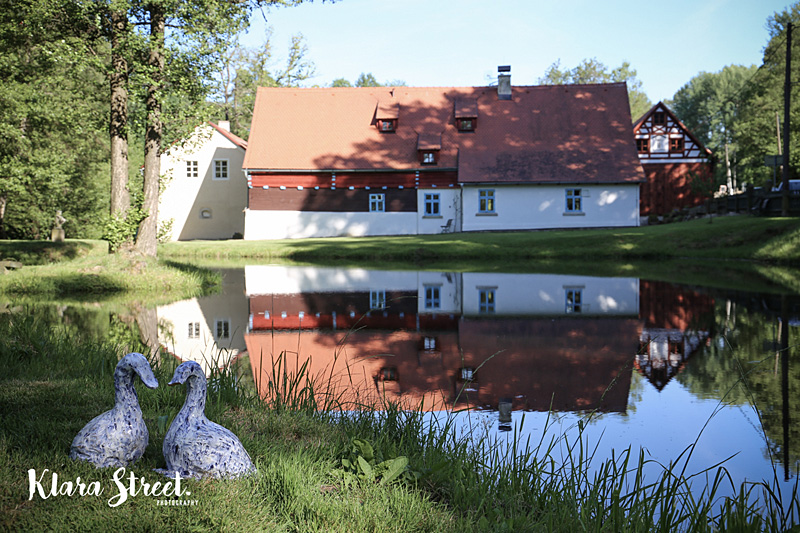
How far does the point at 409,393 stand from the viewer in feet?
20.8

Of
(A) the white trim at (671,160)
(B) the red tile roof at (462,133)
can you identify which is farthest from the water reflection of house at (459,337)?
(A) the white trim at (671,160)

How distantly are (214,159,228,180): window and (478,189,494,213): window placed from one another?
14319mm

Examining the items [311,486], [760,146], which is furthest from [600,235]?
[760,146]

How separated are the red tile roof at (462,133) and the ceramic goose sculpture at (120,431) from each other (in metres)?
31.2

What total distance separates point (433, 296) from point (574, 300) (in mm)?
2715

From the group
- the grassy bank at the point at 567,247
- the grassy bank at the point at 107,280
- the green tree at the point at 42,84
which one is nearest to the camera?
the green tree at the point at 42,84

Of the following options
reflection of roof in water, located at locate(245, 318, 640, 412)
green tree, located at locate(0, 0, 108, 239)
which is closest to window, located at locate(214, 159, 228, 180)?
green tree, located at locate(0, 0, 108, 239)

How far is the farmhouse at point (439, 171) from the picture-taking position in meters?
34.8

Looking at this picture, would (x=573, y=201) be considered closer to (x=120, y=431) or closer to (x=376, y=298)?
(x=376, y=298)

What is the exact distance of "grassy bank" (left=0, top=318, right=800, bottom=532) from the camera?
3.09 meters

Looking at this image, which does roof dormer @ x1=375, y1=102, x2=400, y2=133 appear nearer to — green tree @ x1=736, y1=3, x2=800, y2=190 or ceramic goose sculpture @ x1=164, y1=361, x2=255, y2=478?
green tree @ x1=736, y1=3, x2=800, y2=190

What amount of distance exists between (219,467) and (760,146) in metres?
55.1

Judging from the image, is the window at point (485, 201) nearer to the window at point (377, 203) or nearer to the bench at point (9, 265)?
the window at point (377, 203)

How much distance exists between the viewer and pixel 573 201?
115 ft
